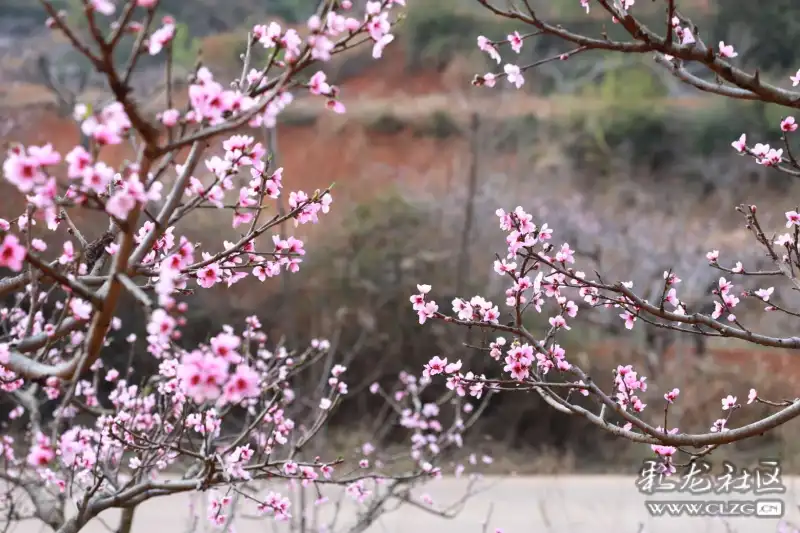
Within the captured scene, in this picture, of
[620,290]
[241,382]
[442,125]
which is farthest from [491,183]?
[241,382]

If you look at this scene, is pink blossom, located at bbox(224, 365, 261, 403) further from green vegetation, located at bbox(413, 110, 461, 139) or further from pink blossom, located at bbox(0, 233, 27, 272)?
green vegetation, located at bbox(413, 110, 461, 139)

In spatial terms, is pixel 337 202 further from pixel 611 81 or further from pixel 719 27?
pixel 719 27

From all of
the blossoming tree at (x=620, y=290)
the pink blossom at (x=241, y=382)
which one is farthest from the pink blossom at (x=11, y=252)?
the blossoming tree at (x=620, y=290)

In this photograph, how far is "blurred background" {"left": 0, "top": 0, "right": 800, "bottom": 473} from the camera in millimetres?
3512

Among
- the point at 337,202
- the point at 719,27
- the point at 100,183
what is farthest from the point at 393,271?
the point at 100,183

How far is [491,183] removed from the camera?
4.00 metres

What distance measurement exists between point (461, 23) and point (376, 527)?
2.96m

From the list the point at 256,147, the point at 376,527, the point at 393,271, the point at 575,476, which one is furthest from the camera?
the point at 393,271

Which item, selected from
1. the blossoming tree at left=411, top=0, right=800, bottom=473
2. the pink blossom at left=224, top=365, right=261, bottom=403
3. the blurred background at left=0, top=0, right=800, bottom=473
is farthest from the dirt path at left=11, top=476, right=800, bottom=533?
the pink blossom at left=224, top=365, right=261, bottom=403

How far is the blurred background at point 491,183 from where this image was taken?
3.51m

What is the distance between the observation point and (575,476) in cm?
342

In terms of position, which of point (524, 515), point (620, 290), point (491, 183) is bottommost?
point (524, 515)

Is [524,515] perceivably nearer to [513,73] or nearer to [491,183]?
[491,183]

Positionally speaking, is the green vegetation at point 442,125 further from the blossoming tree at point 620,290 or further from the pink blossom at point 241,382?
the pink blossom at point 241,382
